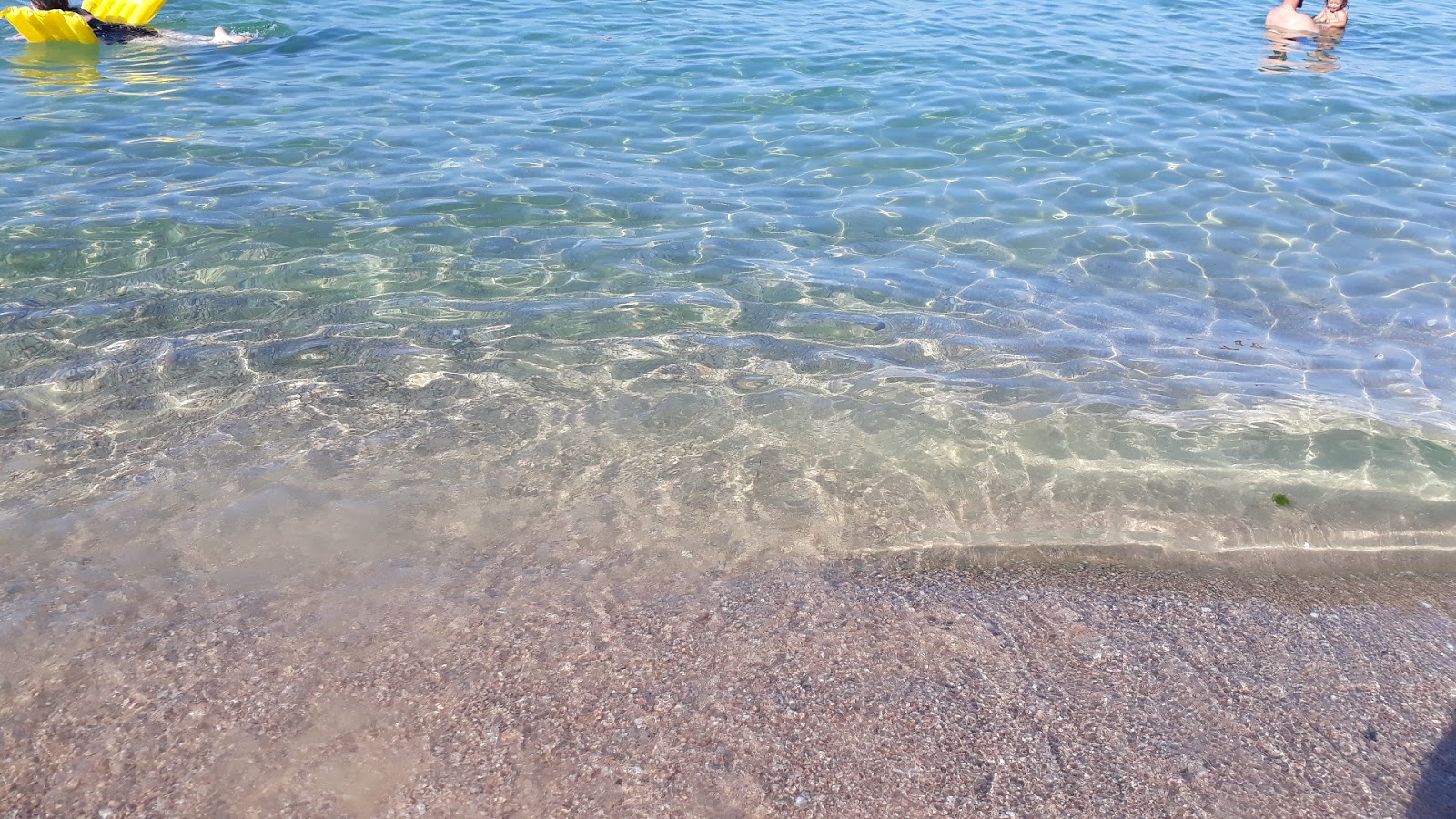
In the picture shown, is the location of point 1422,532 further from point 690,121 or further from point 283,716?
point 690,121

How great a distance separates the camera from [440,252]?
7242mm

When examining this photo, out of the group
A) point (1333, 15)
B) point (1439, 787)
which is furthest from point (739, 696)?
point (1333, 15)

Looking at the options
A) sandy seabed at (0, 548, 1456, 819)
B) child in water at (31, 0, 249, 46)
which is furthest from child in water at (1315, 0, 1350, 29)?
child in water at (31, 0, 249, 46)

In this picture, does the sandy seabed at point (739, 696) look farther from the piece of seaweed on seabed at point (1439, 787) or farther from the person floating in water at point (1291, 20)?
the person floating in water at point (1291, 20)

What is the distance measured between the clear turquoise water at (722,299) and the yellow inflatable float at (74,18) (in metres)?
0.22

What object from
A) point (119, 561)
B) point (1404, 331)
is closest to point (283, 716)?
point (119, 561)

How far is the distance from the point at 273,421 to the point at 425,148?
5.06 m

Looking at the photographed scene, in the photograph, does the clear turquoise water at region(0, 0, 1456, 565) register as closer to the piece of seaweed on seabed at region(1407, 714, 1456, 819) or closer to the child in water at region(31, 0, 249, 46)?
the child in water at region(31, 0, 249, 46)

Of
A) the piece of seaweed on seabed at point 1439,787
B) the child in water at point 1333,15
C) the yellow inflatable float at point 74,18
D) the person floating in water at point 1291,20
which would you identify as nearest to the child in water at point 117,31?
the yellow inflatable float at point 74,18

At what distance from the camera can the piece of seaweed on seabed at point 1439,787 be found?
A: 2910 millimetres

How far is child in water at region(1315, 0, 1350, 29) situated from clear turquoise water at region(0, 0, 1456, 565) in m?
1.48

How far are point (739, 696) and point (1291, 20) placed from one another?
14.6m

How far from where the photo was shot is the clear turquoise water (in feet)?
14.7

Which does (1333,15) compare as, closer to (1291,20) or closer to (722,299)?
(1291,20)
